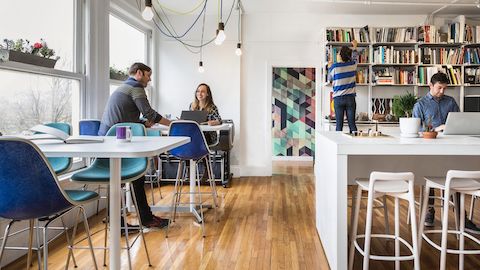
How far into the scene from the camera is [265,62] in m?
6.17

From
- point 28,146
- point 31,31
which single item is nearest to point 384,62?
point 31,31

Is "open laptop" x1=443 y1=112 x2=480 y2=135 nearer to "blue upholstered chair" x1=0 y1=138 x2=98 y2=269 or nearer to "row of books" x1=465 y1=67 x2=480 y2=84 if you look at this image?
"blue upholstered chair" x1=0 y1=138 x2=98 y2=269

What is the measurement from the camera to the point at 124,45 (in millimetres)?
5105

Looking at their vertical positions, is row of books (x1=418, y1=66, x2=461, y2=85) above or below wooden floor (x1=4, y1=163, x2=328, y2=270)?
above

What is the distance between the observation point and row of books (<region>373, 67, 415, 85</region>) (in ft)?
18.6

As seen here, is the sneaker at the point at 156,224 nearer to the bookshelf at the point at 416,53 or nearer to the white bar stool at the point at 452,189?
the white bar stool at the point at 452,189

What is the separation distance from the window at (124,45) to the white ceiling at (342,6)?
0.65 meters

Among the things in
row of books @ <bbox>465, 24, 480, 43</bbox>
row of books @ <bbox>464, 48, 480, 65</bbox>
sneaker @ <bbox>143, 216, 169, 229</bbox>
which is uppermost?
row of books @ <bbox>465, 24, 480, 43</bbox>

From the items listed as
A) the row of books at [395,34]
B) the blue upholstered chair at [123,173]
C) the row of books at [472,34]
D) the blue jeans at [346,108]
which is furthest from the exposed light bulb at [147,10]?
the row of books at [472,34]

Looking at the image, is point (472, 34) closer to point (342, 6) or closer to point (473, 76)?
point (473, 76)

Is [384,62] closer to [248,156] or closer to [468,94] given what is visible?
[468,94]

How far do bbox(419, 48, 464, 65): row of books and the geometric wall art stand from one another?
2661 millimetres

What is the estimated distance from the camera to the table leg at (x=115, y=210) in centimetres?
196

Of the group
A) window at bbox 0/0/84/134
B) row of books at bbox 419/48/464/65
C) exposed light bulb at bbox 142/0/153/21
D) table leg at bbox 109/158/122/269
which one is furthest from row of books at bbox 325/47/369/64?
table leg at bbox 109/158/122/269
